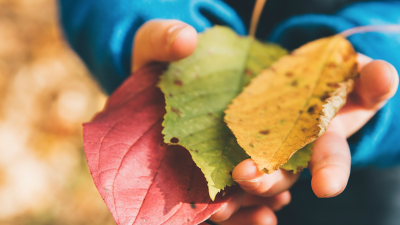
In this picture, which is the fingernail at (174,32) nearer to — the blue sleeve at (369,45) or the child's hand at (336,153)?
the child's hand at (336,153)

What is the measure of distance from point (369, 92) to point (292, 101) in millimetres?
124

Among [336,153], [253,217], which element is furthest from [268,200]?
[336,153]

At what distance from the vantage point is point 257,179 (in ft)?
0.98

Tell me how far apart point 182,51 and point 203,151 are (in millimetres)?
153

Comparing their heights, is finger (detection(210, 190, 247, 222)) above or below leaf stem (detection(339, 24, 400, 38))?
below

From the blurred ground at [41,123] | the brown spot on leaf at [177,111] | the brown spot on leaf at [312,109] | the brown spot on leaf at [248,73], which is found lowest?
the blurred ground at [41,123]

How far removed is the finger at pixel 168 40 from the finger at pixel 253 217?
0.90 feet

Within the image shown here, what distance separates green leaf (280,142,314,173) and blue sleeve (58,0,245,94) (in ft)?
1.30

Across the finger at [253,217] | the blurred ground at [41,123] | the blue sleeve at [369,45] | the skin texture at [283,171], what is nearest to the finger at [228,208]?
the skin texture at [283,171]

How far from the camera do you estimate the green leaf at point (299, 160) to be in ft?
1.06

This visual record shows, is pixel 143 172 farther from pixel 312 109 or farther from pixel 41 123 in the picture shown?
pixel 41 123

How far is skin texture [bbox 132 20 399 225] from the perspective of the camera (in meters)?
0.30

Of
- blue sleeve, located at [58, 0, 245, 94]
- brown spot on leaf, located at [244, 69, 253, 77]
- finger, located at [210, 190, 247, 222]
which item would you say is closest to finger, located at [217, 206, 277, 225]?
finger, located at [210, 190, 247, 222]

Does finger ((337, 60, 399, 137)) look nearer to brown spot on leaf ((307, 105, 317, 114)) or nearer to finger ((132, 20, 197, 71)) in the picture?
brown spot on leaf ((307, 105, 317, 114))
